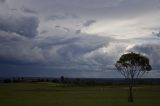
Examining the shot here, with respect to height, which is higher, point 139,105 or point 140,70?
point 140,70

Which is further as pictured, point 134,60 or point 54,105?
point 134,60

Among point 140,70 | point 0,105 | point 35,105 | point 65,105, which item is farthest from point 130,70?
point 0,105

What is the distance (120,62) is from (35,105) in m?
16.8

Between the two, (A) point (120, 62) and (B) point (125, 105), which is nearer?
(B) point (125, 105)

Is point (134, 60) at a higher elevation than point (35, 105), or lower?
higher

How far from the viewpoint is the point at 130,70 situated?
51406 millimetres

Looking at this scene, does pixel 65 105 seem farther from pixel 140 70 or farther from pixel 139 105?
pixel 140 70

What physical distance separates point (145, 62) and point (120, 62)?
4091 mm

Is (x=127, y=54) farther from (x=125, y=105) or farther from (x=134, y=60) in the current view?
(x=125, y=105)

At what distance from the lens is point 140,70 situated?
51.8 metres

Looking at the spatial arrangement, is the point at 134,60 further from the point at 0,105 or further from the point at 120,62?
the point at 0,105

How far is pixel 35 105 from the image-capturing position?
43.1 m

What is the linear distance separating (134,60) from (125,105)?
9.62 m

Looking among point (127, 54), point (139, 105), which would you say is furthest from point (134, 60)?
point (139, 105)
